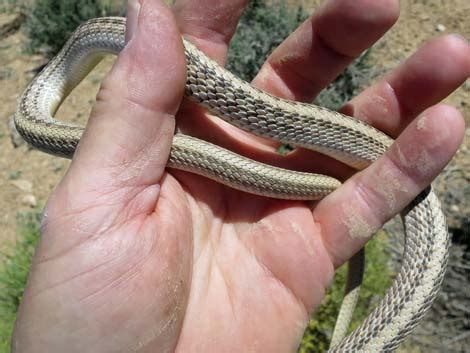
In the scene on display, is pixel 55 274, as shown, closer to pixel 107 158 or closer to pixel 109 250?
pixel 109 250

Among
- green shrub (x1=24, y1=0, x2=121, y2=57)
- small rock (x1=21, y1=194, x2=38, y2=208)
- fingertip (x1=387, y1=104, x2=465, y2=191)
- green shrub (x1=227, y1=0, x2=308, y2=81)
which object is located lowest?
small rock (x1=21, y1=194, x2=38, y2=208)

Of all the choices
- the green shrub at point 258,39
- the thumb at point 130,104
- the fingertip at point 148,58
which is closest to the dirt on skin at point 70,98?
the green shrub at point 258,39

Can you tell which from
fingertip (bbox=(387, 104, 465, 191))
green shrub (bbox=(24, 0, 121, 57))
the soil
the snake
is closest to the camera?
fingertip (bbox=(387, 104, 465, 191))

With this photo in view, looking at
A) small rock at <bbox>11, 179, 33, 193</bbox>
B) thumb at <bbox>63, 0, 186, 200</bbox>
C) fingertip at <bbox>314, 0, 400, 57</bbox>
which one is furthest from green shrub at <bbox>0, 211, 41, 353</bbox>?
fingertip at <bbox>314, 0, 400, 57</bbox>

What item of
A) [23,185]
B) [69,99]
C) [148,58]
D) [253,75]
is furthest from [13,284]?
[253,75]

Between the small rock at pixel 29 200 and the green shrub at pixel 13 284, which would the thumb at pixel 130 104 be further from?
the small rock at pixel 29 200

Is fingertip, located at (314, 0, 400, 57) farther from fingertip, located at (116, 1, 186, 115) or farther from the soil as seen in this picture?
the soil
